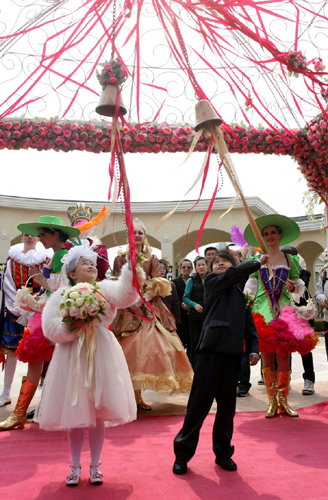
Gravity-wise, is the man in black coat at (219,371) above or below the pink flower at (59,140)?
below

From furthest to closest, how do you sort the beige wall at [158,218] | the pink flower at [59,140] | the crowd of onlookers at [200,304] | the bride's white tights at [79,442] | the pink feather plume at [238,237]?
the beige wall at [158,218], the crowd of onlookers at [200,304], the pink flower at [59,140], the pink feather plume at [238,237], the bride's white tights at [79,442]

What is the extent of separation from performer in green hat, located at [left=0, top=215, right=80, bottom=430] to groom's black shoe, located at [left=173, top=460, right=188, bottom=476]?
5.70 feet

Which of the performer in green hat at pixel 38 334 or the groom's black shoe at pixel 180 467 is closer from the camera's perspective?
the groom's black shoe at pixel 180 467

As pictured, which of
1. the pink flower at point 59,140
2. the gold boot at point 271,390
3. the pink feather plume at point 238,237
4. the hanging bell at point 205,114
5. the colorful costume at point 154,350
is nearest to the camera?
the hanging bell at point 205,114

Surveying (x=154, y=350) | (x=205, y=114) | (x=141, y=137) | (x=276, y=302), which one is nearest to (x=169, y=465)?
(x=154, y=350)

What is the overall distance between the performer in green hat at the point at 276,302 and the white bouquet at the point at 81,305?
6.64ft

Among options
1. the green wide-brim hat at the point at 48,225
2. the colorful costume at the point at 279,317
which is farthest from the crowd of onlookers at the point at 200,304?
the green wide-brim hat at the point at 48,225

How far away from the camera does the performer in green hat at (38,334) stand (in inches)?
161

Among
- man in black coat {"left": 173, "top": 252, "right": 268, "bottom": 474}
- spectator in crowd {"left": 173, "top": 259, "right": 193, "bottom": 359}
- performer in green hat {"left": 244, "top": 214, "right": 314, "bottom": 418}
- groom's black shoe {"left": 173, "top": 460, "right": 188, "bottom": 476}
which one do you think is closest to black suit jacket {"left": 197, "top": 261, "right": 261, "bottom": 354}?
man in black coat {"left": 173, "top": 252, "right": 268, "bottom": 474}

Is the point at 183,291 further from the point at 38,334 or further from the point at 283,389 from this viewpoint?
the point at 38,334

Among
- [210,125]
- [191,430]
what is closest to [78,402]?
[191,430]

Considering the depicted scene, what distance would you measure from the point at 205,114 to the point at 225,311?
133 centimetres

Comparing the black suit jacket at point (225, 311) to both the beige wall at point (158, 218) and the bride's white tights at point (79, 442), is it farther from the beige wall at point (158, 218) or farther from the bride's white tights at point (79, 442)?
the beige wall at point (158, 218)

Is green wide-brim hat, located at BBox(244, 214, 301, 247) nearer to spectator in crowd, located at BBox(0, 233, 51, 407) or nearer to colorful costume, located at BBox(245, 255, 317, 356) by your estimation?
colorful costume, located at BBox(245, 255, 317, 356)
